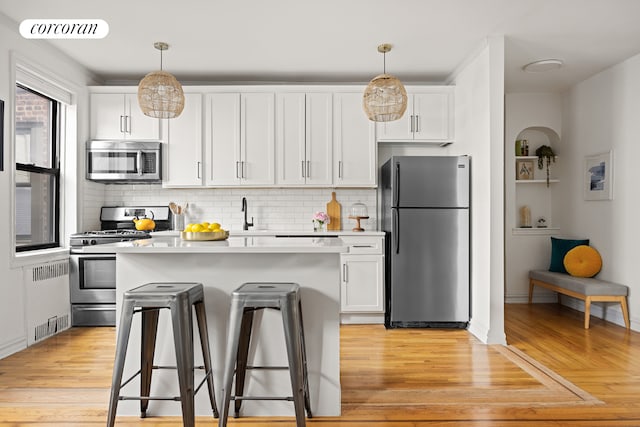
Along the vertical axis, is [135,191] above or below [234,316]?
above

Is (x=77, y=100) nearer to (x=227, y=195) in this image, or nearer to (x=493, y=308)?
(x=227, y=195)

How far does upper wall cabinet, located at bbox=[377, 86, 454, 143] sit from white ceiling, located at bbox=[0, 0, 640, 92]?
0.25 metres

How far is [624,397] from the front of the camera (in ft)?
9.14

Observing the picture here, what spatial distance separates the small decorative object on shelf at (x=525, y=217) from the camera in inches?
226

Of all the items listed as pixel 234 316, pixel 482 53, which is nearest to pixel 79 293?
pixel 234 316

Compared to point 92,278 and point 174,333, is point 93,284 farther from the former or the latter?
point 174,333

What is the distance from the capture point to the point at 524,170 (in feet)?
19.0

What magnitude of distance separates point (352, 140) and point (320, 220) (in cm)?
91

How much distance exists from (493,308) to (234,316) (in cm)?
257

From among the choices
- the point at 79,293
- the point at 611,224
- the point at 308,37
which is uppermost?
the point at 308,37

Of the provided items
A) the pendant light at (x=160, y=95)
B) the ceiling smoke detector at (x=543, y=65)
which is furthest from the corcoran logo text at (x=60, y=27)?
the ceiling smoke detector at (x=543, y=65)

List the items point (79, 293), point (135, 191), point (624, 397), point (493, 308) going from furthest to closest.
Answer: point (135, 191) → point (79, 293) → point (493, 308) → point (624, 397)

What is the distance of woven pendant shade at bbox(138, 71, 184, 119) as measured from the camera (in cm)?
356

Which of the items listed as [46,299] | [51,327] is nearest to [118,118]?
[46,299]
